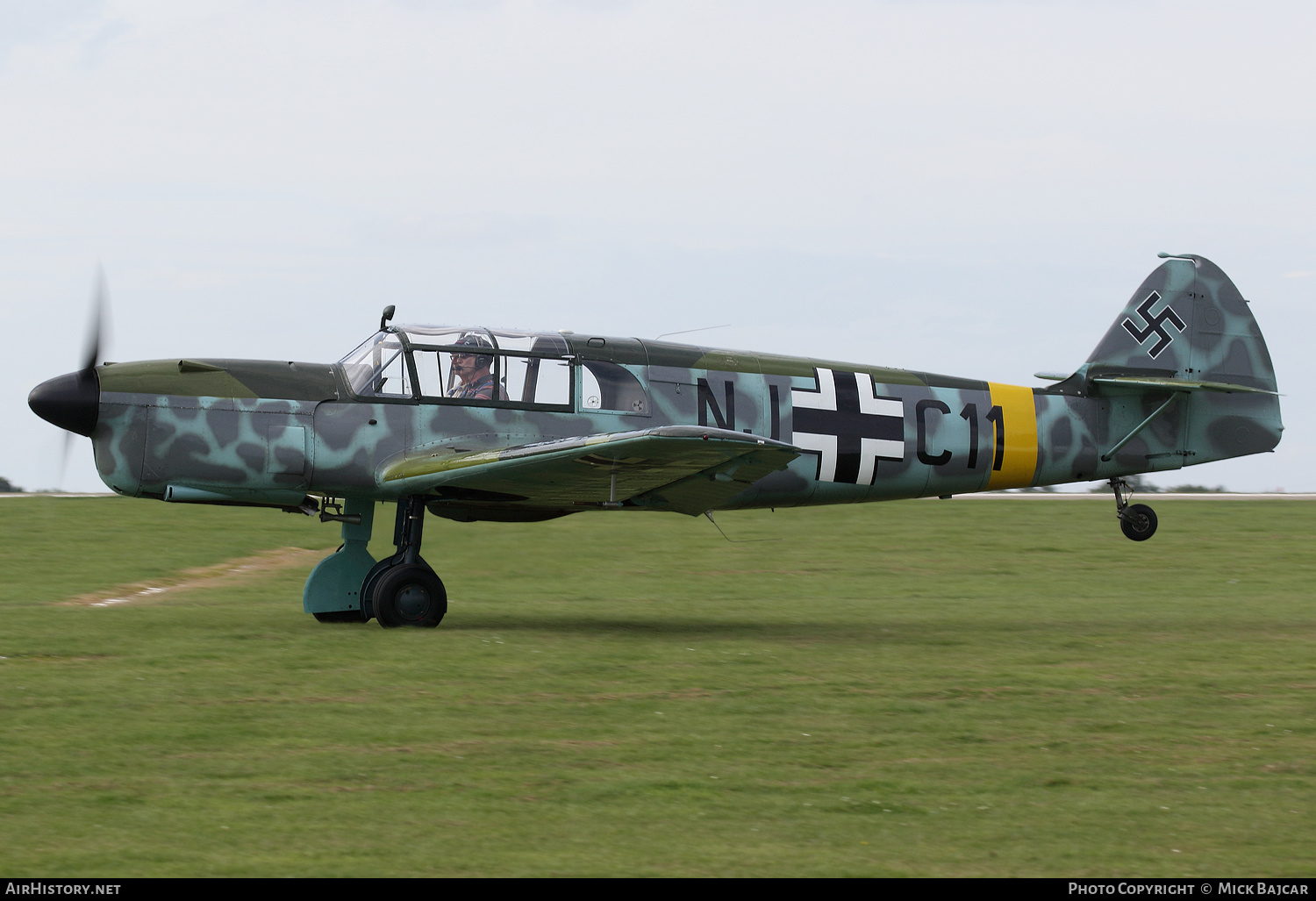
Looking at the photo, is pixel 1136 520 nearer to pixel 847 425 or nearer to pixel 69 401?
pixel 847 425

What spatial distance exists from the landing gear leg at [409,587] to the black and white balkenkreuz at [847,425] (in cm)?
389

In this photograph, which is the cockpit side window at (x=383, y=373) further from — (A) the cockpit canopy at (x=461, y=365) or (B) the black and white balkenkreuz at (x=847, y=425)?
(B) the black and white balkenkreuz at (x=847, y=425)

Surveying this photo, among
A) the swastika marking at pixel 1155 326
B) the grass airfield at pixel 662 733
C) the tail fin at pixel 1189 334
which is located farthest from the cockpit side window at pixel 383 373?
the swastika marking at pixel 1155 326

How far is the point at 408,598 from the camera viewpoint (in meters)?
12.2

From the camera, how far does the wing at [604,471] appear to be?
1065cm

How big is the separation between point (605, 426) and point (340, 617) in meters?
3.13

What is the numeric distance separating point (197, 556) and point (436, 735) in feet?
42.2

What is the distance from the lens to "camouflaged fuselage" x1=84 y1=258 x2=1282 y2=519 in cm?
1199

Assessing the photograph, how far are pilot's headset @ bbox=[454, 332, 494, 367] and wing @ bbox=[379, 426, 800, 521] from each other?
0.95 metres

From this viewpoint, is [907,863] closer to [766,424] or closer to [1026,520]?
[766,424]

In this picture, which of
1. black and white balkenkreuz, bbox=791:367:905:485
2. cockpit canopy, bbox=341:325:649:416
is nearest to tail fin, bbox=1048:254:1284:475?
black and white balkenkreuz, bbox=791:367:905:485

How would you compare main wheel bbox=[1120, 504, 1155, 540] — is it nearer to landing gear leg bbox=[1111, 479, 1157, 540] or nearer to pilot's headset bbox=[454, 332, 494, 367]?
landing gear leg bbox=[1111, 479, 1157, 540]

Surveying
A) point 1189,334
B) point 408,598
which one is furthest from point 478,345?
point 1189,334

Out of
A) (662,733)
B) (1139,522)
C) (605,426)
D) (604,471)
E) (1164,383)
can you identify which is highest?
(1164,383)
